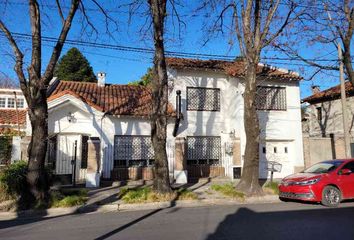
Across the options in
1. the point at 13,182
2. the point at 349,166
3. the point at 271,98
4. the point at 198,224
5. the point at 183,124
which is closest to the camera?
the point at 198,224

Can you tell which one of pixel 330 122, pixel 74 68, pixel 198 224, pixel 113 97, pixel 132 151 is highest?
pixel 74 68

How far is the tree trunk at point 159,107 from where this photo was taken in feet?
39.3

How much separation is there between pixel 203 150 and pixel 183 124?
176cm

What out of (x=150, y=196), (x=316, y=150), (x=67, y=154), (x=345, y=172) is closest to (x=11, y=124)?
(x=67, y=154)

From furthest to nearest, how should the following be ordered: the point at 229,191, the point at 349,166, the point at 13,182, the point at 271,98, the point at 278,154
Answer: the point at 271,98
the point at 278,154
the point at 229,191
the point at 349,166
the point at 13,182

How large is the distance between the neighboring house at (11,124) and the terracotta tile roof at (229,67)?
852 centimetres

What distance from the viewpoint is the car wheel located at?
417 inches

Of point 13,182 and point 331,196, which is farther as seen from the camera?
point 13,182

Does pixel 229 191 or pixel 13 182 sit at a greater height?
pixel 13 182

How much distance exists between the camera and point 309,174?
37.3 feet

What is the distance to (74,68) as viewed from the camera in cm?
3628

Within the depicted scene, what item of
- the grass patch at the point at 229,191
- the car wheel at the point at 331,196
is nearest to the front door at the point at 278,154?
the grass patch at the point at 229,191

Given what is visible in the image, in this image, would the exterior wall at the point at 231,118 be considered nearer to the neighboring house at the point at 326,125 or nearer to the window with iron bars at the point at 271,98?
the window with iron bars at the point at 271,98

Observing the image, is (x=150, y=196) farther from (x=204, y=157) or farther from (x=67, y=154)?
(x=204, y=157)
